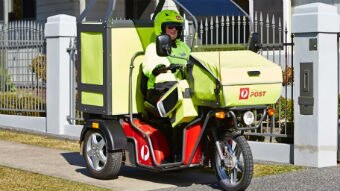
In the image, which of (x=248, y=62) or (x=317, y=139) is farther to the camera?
(x=317, y=139)

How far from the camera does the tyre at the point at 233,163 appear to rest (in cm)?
822

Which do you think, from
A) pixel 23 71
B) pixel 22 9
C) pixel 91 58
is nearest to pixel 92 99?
pixel 91 58

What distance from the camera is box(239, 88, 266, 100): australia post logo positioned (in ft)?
26.6

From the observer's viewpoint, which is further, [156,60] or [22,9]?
[22,9]

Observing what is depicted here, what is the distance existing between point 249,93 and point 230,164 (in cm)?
82

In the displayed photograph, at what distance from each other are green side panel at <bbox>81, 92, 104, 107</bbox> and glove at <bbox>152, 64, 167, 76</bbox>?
1053 millimetres

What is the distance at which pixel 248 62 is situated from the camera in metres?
8.44

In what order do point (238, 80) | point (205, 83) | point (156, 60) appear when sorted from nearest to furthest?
point (238, 80), point (205, 83), point (156, 60)

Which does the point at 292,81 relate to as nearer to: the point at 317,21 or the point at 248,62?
the point at 317,21

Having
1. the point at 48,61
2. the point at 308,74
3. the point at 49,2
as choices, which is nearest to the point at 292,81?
the point at 308,74

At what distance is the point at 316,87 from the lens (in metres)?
10.0

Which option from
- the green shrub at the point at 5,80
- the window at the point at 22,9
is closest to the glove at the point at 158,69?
the green shrub at the point at 5,80

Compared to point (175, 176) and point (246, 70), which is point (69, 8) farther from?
point (246, 70)

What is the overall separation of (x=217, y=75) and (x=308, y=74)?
7.83ft
